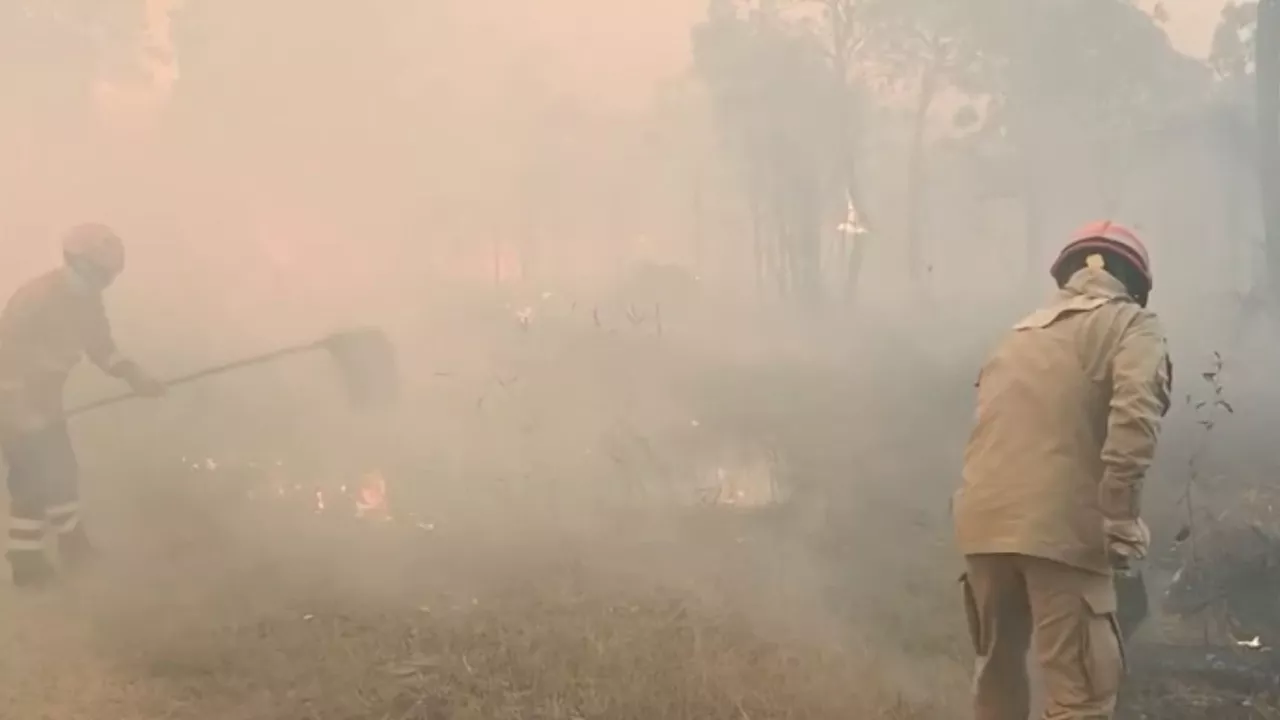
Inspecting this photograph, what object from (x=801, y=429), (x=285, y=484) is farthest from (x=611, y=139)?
(x=285, y=484)

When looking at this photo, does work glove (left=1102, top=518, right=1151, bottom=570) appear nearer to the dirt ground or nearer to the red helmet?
the red helmet

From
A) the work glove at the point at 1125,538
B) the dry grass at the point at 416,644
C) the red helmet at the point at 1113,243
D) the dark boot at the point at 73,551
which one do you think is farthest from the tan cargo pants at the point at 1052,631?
the dark boot at the point at 73,551

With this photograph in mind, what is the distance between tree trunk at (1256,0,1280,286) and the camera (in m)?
5.42

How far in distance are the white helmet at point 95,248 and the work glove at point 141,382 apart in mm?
365

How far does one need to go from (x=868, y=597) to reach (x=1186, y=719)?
3.64ft

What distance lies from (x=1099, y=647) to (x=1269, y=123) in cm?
426

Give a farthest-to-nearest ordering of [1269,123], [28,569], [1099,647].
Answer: [1269,123] → [28,569] → [1099,647]

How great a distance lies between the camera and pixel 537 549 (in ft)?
13.4

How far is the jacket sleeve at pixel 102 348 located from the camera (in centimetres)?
391

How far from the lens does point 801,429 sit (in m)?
4.66

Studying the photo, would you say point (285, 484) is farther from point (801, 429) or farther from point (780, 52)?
point (780, 52)

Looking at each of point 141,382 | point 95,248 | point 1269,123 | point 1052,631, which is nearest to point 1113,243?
point 1052,631

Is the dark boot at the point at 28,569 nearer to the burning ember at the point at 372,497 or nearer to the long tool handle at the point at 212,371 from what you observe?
the long tool handle at the point at 212,371

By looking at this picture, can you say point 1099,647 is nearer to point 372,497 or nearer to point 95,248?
point 372,497
